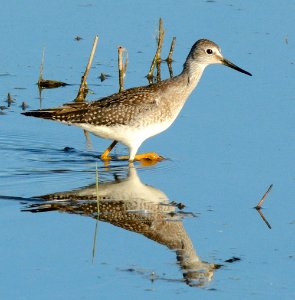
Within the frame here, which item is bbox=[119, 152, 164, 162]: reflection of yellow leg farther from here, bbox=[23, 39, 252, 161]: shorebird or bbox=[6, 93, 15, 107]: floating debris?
bbox=[6, 93, 15, 107]: floating debris

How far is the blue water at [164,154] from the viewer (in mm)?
10328

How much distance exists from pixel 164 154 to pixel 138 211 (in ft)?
8.61

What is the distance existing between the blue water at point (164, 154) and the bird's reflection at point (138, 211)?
0.08 metres

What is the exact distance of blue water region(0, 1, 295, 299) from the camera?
407 inches

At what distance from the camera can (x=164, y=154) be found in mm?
14766

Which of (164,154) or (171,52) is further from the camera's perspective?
(171,52)

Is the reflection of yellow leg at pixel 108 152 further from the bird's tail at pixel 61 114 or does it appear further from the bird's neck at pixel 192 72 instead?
the bird's neck at pixel 192 72

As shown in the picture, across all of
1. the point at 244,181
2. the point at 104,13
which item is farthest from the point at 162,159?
the point at 104,13

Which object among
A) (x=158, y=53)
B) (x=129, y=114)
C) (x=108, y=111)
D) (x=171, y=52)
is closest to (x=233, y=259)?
(x=129, y=114)

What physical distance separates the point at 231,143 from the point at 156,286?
5141 millimetres

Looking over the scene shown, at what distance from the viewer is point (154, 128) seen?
14500mm

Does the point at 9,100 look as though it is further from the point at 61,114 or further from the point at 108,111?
the point at 108,111

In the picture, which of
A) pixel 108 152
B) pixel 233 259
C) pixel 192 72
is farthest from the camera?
pixel 192 72

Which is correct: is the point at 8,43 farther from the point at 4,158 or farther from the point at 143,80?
the point at 4,158
